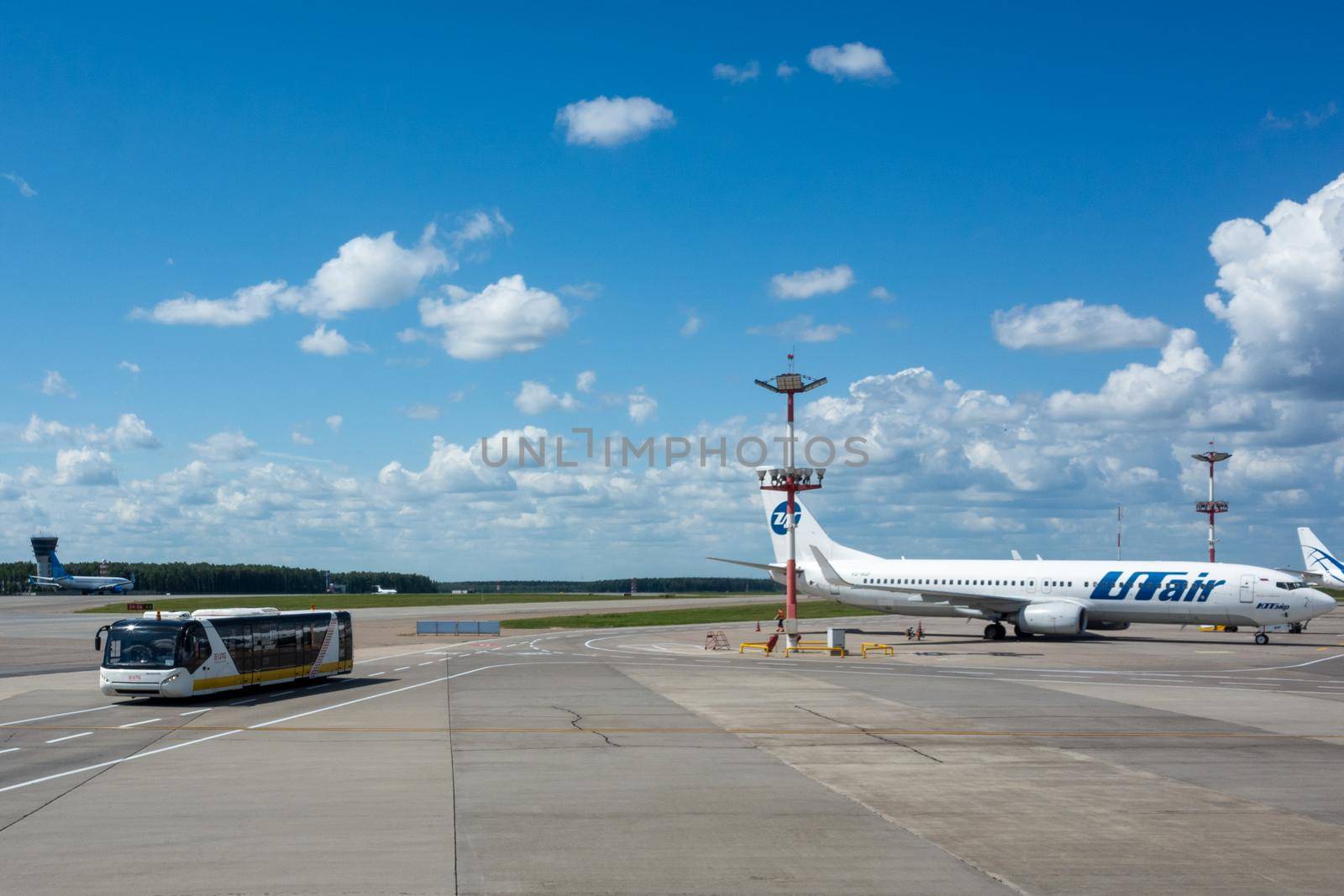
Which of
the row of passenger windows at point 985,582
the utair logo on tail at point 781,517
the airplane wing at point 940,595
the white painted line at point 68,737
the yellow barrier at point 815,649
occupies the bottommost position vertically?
the yellow barrier at point 815,649

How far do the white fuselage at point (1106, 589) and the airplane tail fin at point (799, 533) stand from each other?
181 inches

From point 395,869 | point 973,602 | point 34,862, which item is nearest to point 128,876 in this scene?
point 34,862

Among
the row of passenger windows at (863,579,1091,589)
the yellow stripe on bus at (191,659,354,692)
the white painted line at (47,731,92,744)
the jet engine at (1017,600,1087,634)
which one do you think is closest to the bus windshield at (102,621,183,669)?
the yellow stripe on bus at (191,659,354,692)

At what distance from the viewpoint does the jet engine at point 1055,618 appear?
213 feet

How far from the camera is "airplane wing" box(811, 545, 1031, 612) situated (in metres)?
68.8

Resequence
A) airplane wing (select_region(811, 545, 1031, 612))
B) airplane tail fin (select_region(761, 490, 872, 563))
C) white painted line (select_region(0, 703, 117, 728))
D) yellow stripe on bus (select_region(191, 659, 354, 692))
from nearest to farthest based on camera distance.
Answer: white painted line (select_region(0, 703, 117, 728)) < yellow stripe on bus (select_region(191, 659, 354, 692)) < airplane wing (select_region(811, 545, 1031, 612)) < airplane tail fin (select_region(761, 490, 872, 563))

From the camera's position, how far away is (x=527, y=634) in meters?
81.2

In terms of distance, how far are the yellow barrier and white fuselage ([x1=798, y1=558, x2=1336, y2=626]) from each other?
13.3 meters

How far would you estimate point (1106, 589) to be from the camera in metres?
65.9

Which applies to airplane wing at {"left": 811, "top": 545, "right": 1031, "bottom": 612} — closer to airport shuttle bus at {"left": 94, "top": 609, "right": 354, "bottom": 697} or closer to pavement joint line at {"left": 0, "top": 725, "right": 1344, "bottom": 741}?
pavement joint line at {"left": 0, "top": 725, "right": 1344, "bottom": 741}

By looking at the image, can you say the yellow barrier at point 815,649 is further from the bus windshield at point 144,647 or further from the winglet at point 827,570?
the bus windshield at point 144,647

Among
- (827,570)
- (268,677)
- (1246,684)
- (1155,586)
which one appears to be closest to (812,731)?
(268,677)

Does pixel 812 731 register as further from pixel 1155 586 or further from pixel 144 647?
pixel 1155 586

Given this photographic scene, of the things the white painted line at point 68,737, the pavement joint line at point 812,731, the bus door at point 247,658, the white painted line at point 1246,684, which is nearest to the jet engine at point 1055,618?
the white painted line at point 1246,684
